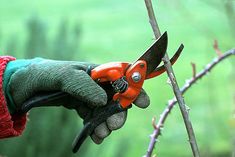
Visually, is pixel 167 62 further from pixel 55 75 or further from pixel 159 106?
pixel 159 106

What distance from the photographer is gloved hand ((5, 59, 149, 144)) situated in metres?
1.57

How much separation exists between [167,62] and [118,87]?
22 cm

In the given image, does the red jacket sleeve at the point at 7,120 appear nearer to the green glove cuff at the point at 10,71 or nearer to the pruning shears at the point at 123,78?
the green glove cuff at the point at 10,71

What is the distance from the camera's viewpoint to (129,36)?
8.04 meters

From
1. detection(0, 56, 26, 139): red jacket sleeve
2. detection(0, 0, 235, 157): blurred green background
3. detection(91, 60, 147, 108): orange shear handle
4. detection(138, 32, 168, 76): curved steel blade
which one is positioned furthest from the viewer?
detection(0, 0, 235, 157): blurred green background

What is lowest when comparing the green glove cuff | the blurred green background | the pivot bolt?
the blurred green background

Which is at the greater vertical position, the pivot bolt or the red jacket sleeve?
the pivot bolt

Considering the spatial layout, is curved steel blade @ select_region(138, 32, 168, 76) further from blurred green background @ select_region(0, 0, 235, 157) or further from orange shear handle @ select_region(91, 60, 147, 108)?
blurred green background @ select_region(0, 0, 235, 157)

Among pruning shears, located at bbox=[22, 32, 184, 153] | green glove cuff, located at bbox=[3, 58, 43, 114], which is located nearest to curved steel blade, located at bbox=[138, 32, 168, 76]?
pruning shears, located at bbox=[22, 32, 184, 153]

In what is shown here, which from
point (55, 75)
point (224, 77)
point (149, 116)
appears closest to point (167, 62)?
point (55, 75)

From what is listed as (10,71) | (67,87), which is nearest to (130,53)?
(10,71)

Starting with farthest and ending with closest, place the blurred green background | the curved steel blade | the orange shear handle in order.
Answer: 1. the blurred green background
2. the orange shear handle
3. the curved steel blade

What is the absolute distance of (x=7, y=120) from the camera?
174 centimetres

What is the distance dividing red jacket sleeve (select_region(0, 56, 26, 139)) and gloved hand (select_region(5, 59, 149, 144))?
0.03m
